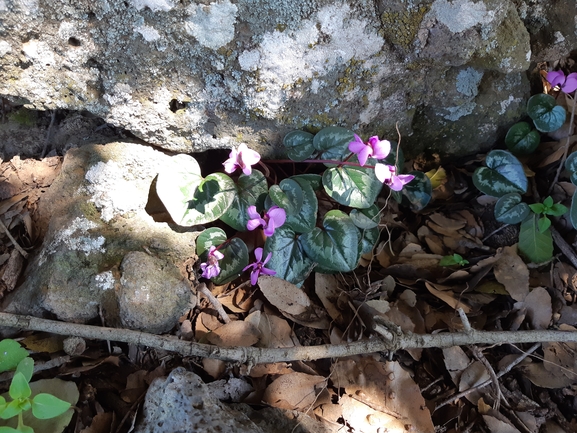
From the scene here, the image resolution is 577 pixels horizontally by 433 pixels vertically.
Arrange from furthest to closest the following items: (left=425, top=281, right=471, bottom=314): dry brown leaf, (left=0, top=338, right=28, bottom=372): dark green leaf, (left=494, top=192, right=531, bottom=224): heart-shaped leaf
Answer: (left=494, top=192, right=531, bottom=224): heart-shaped leaf < (left=425, top=281, right=471, bottom=314): dry brown leaf < (left=0, top=338, right=28, bottom=372): dark green leaf

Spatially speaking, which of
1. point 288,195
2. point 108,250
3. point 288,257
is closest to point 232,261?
point 288,257

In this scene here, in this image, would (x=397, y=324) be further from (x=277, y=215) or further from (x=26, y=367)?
(x=26, y=367)

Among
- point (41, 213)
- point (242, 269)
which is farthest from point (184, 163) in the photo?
point (41, 213)

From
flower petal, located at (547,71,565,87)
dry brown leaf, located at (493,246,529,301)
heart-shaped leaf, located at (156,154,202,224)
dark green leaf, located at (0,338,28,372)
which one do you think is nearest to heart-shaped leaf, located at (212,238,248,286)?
heart-shaped leaf, located at (156,154,202,224)

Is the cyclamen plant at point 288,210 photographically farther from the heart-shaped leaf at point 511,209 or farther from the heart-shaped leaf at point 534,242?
the heart-shaped leaf at point 534,242

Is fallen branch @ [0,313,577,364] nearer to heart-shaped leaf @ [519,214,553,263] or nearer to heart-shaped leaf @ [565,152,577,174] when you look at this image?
heart-shaped leaf @ [519,214,553,263]

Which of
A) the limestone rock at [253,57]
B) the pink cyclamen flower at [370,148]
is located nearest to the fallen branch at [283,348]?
the pink cyclamen flower at [370,148]
